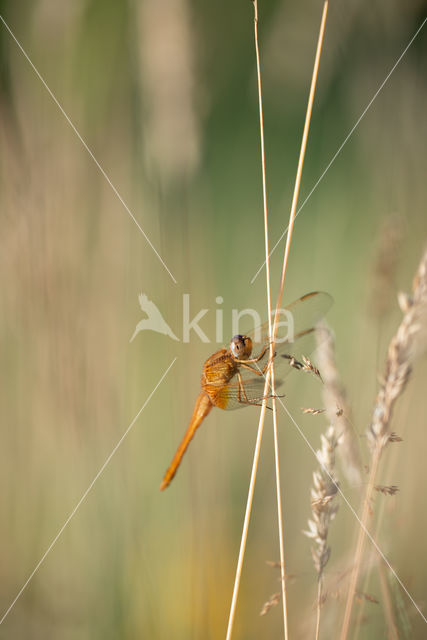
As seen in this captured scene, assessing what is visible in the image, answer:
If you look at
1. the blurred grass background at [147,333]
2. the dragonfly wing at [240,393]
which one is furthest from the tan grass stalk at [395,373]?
the dragonfly wing at [240,393]

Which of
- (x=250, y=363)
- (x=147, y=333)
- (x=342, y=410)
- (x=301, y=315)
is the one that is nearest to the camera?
(x=342, y=410)

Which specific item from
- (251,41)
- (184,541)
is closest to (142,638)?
(184,541)

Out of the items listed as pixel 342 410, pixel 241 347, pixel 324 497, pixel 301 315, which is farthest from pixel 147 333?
pixel 324 497

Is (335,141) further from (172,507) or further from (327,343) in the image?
(172,507)

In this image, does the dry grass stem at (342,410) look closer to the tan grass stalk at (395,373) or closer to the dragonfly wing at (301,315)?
the tan grass stalk at (395,373)

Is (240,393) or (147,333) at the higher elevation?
(147,333)

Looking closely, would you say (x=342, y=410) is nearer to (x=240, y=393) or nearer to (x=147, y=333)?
(x=240, y=393)
